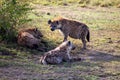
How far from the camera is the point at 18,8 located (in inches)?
444

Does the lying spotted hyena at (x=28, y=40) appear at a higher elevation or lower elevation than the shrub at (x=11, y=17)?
lower

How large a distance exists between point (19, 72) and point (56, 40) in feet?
12.8

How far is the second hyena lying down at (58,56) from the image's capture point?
9.42m

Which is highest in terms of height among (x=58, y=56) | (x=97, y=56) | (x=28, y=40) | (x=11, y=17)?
(x=11, y=17)

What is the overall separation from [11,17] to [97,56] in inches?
100

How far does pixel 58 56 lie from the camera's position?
9648 millimetres

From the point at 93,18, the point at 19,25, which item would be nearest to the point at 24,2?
the point at 19,25

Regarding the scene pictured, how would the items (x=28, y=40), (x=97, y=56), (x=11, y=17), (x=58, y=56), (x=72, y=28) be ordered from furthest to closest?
(x=72, y=28) < (x=11, y=17) < (x=28, y=40) < (x=97, y=56) < (x=58, y=56)

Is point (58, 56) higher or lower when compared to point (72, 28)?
lower

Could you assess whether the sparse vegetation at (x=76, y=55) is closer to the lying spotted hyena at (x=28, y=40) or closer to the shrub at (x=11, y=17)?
the lying spotted hyena at (x=28, y=40)

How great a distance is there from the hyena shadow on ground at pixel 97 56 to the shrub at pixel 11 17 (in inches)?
72.7

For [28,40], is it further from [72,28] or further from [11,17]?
[72,28]

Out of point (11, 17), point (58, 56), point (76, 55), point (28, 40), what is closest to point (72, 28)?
point (76, 55)

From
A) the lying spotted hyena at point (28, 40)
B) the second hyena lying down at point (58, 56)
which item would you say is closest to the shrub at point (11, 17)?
the lying spotted hyena at point (28, 40)
